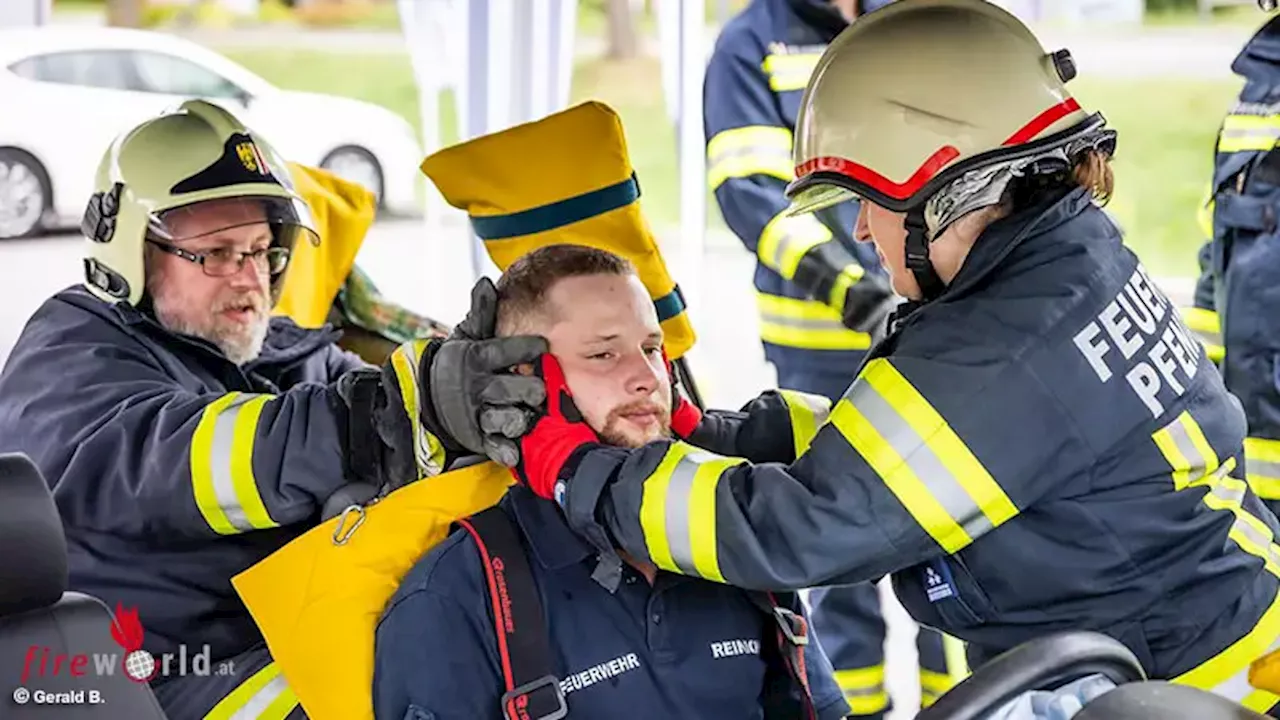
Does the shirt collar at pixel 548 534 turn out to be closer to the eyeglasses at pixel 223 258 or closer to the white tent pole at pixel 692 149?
the eyeglasses at pixel 223 258

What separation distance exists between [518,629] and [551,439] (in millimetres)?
270

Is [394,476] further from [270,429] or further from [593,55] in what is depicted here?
[593,55]

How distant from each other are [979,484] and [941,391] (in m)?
0.12

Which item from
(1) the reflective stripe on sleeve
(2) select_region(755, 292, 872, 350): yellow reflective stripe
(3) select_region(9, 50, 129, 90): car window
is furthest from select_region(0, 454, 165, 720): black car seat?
(3) select_region(9, 50, 129, 90): car window

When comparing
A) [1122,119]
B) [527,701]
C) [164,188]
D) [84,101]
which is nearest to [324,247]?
[164,188]

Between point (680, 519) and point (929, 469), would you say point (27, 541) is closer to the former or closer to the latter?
point (680, 519)

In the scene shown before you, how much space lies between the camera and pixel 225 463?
267 centimetres

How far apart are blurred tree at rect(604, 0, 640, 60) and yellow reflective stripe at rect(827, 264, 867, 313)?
4.68 meters

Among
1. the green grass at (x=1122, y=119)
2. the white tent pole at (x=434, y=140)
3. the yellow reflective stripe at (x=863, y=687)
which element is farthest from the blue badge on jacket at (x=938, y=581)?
the green grass at (x=1122, y=119)

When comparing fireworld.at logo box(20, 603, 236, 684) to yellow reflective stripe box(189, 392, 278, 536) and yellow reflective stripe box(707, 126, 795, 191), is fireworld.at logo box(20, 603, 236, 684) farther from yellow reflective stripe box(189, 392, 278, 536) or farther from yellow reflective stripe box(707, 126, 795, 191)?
yellow reflective stripe box(707, 126, 795, 191)

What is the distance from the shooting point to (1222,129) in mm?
4051

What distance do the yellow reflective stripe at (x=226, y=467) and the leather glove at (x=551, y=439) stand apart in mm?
512

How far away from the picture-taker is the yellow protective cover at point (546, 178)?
2.84 metres

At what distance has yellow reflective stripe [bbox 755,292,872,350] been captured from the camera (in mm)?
4094
